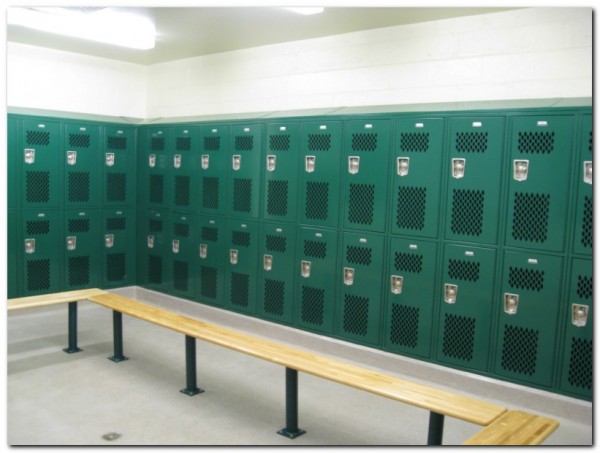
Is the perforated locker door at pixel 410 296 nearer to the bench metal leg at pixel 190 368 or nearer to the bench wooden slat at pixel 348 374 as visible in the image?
the bench wooden slat at pixel 348 374

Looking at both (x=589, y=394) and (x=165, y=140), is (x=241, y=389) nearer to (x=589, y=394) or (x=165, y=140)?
(x=589, y=394)

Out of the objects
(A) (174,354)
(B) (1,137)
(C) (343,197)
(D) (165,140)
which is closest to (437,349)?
(C) (343,197)

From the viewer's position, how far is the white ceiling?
4.29 meters

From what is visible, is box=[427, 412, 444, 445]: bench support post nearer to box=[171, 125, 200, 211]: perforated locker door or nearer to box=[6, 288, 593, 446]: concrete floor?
box=[6, 288, 593, 446]: concrete floor

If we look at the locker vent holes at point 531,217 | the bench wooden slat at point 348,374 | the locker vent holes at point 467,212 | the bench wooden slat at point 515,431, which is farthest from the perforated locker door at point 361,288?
the bench wooden slat at point 515,431

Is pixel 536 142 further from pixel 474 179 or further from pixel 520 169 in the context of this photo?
pixel 474 179

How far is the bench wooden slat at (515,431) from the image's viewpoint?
2217 millimetres

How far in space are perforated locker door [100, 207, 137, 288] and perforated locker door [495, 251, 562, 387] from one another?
413 cm

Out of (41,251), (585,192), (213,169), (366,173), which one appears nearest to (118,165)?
(41,251)

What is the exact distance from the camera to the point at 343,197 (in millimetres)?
4488

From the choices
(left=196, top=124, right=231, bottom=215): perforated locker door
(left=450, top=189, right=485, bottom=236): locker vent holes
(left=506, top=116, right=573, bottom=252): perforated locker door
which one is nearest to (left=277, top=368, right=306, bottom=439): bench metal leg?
(left=450, top=189, right=485, bottom=236): locker vent holes

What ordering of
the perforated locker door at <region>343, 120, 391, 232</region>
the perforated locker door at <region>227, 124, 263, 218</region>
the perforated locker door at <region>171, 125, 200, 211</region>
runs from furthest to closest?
the perforated locker door at <region>171, 125, 200, 211</region>
the perforated locker door at <region>227, 124, 263, 218</region>
the perforated locker door at <region>343, 120, 391, 232</region>

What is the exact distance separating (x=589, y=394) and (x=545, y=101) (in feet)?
6.17

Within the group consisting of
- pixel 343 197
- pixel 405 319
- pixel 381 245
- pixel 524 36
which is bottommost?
pixel 405 319
